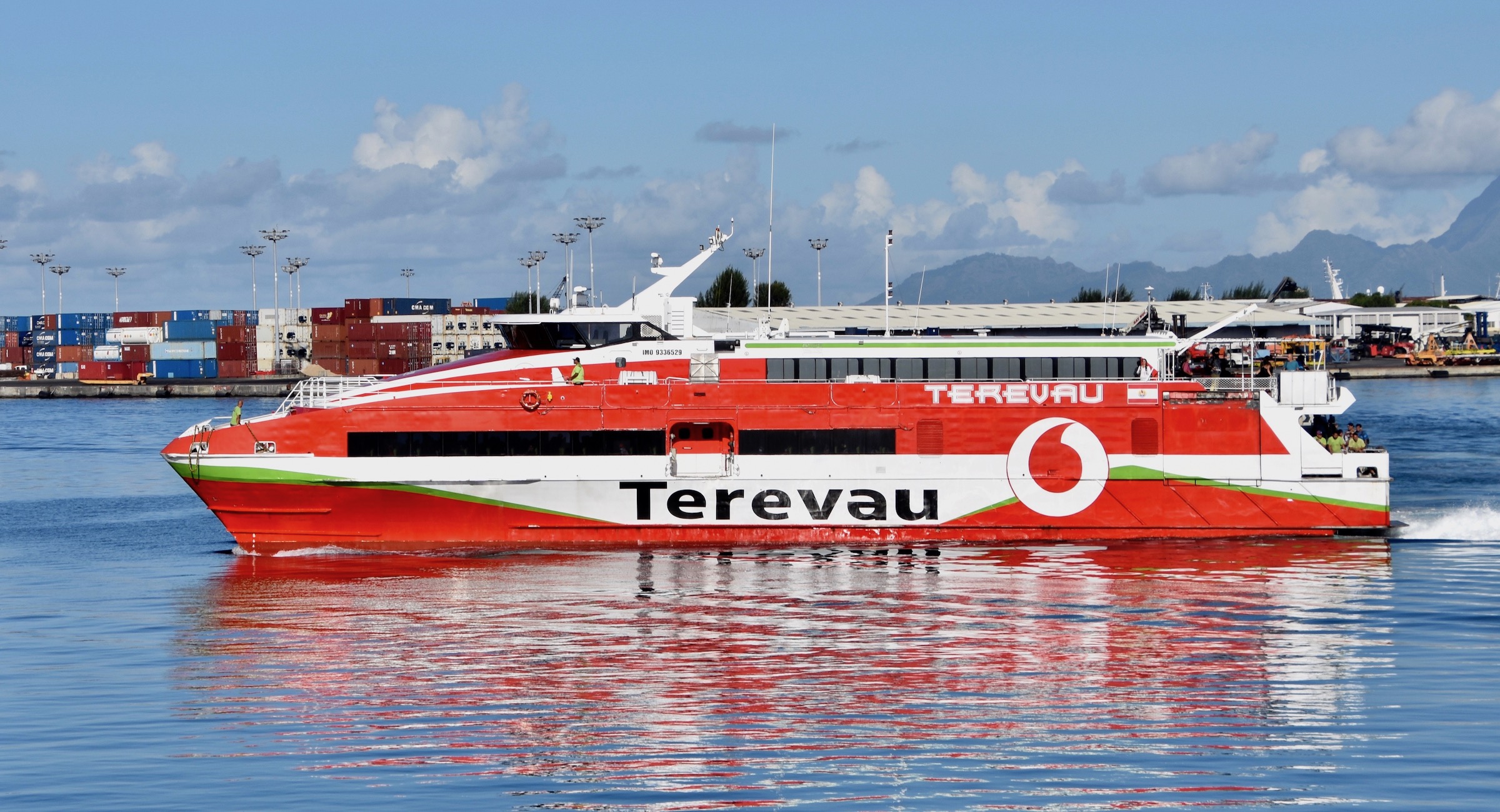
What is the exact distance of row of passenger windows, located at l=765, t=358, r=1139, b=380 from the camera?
1062 inches

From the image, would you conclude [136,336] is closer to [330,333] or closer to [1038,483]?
[330,333]

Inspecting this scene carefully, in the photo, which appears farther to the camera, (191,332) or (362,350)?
(191,332)

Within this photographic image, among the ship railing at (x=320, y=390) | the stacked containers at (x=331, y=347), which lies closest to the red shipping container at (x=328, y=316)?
the stacked containers at (x=331, y=347)

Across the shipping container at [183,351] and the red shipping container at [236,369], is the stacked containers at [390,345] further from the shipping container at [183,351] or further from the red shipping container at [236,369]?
the shipping container at [183,351]

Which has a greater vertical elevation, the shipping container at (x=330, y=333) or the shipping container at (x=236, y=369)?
the shipping container at (x=330, y=333)

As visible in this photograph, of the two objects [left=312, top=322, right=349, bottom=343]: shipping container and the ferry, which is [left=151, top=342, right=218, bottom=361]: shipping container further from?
the ferry

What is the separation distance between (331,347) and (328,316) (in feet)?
16.9

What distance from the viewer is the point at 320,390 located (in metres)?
27.6

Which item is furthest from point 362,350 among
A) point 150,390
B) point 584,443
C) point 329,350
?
point 584,443

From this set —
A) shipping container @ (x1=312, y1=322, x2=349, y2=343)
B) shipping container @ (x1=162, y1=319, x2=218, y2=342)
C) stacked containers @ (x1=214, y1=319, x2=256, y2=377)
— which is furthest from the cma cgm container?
shipping container @ (x1=312, y1=322, x2=349, y2=343)

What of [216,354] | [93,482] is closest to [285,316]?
[216,354]

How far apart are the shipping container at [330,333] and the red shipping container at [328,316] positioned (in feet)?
5.90

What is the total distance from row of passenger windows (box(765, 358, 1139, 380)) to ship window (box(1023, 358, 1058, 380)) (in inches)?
0.5

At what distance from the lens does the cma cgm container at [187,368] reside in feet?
418
